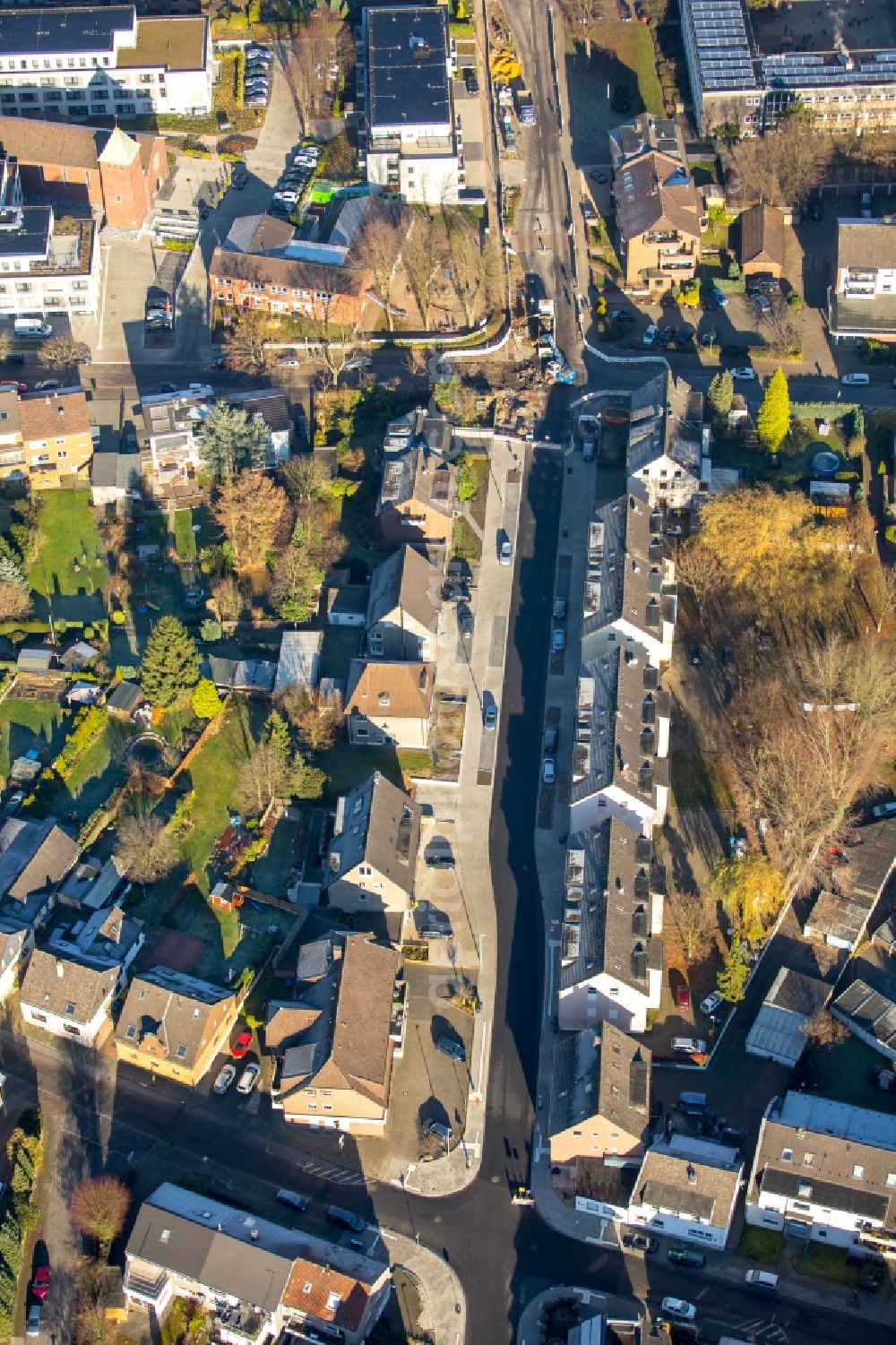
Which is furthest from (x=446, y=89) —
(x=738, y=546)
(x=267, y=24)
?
(x=738, y=546)

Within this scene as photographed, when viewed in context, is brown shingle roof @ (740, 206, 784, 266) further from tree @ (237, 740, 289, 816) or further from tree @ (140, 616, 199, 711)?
tree @ (237, 740, 289, 816)

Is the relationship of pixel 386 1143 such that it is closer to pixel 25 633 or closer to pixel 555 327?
pixel 25 633

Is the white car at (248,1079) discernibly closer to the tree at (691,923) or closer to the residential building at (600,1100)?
the residential building at (600,1100)

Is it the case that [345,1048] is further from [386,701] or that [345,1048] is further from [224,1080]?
[386,701]

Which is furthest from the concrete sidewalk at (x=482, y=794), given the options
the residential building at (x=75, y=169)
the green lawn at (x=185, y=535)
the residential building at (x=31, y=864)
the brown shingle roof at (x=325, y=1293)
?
the residential building at (x=75, y=169)

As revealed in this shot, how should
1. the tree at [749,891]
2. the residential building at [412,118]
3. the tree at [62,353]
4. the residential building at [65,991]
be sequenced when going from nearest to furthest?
the residential building at [65,991]
the tree at [749,891]
the tree at [62,353]
the residential building at [412,118]

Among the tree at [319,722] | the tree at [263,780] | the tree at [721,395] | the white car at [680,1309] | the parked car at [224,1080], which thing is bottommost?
the white car at [680,1309]

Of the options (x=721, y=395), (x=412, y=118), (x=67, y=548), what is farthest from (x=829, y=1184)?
(x=412, y=118)

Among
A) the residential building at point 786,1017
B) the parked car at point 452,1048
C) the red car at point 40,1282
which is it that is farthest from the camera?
the parked car at point 452,1048
